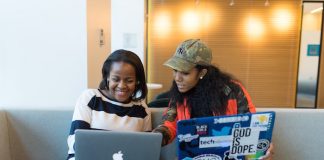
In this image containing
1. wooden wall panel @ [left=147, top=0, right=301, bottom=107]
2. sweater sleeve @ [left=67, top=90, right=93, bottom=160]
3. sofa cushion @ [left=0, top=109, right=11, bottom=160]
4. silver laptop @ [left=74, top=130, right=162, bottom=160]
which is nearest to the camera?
silver laptop @ [left=74, top=130, right=162, bottom=160]

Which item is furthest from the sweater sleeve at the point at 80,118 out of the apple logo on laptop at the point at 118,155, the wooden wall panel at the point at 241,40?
the wooden wall panel at the point at 241,40

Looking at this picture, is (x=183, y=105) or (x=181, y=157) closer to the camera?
(x=181, y=157)

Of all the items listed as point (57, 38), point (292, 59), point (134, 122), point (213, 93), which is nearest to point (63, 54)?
point (57, 38)

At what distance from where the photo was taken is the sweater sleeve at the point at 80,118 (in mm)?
1256

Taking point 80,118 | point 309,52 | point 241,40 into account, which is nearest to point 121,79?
point 80,118

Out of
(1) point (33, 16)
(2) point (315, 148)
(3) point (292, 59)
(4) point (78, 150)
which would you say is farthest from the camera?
(3) point (292, 59)

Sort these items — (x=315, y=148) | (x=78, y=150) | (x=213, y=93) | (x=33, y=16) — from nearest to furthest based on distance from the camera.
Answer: (x=78, y=150) < (x=213, y=93) < (x=315, y=148) < (x=33, y=16)

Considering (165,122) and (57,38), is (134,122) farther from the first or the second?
(57,38)

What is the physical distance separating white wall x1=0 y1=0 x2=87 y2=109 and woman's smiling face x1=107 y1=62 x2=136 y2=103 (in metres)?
0.65

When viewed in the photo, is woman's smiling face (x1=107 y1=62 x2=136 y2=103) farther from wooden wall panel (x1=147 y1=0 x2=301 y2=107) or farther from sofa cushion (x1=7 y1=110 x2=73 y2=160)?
wooden wall panel (x1=147 y1=0 x2=301 y2=107)

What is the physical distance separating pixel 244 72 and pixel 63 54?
3.83 metres

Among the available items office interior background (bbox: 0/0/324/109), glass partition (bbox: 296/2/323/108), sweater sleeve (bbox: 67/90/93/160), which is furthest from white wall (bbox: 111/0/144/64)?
sweater sleeve (bbox: 67/90/93/160)

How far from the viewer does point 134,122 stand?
1348 mm

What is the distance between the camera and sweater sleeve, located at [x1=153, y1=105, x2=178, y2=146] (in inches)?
49.5
